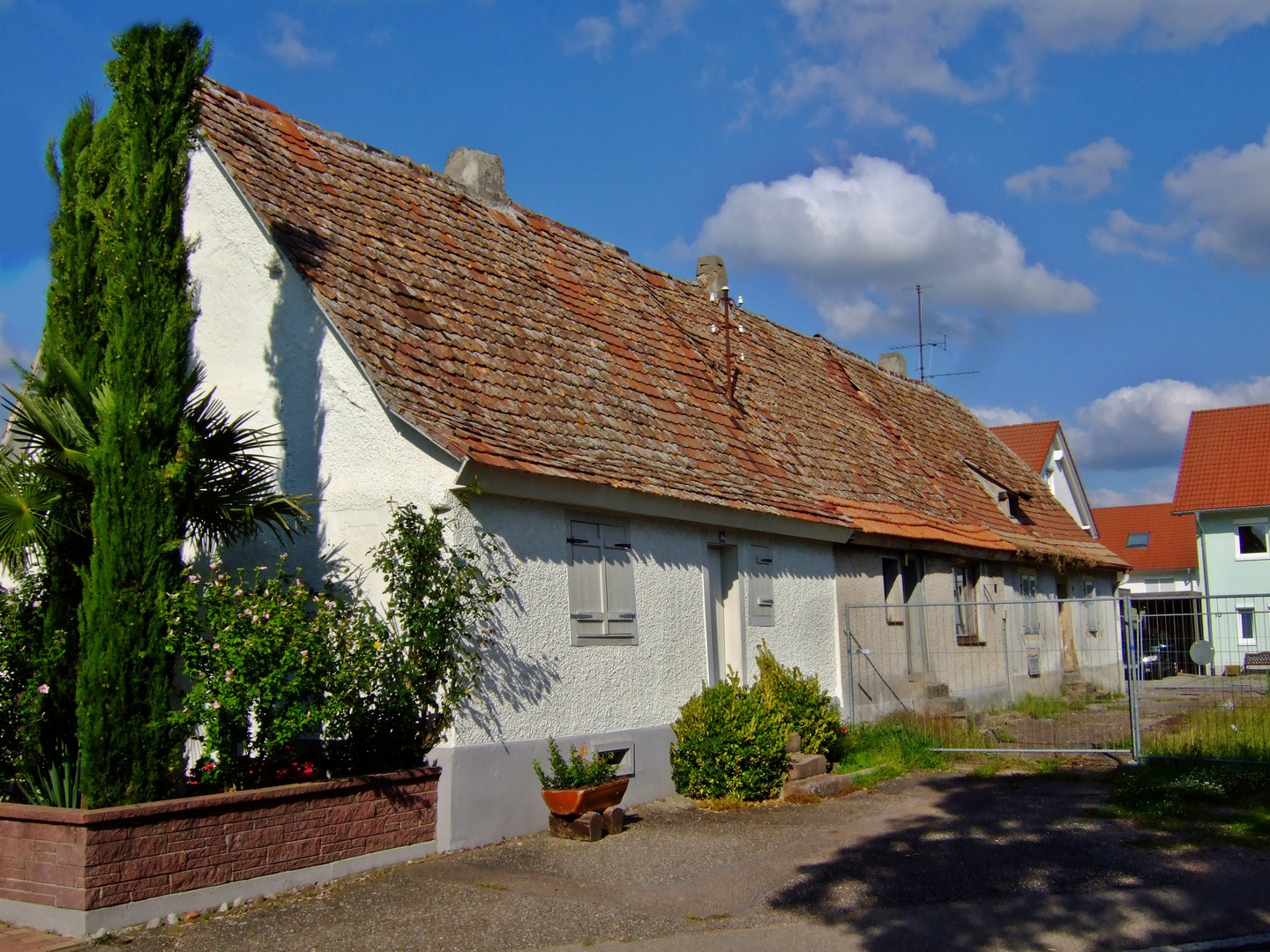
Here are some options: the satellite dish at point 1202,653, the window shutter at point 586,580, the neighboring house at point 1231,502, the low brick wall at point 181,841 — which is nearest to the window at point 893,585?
the satellite dish at point 1202,653

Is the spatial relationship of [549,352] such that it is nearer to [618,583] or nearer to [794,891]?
[618,583]

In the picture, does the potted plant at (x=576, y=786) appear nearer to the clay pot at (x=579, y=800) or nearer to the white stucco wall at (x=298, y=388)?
the clay pot at (x=579, y=800)

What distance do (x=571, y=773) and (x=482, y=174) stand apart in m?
9.01

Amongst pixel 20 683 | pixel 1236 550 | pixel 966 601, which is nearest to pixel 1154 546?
pixel 1236 550

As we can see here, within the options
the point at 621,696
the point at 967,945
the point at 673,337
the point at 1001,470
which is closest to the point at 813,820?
the point at 621,696

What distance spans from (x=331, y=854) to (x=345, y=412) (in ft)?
12.4

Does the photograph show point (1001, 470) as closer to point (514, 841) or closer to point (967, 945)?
point (514, 841)

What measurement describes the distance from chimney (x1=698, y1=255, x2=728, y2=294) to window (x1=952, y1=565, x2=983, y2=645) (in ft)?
21.2

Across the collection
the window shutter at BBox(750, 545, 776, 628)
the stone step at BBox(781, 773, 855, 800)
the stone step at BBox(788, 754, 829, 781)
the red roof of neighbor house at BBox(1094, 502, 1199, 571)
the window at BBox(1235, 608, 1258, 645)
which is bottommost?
the stone step at BBox(781, 773, 855, 800)

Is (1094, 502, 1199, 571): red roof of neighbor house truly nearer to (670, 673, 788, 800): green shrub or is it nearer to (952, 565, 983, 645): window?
(952, 565, 983, 645): window

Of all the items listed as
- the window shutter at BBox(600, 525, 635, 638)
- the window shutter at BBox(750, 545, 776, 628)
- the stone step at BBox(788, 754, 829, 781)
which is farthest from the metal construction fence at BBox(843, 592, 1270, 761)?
the window shutter at BBox(600, 525, 635, 638)

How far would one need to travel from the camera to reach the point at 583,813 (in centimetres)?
986

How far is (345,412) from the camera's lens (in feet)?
33.3

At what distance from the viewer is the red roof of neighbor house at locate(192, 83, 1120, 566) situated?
34.8ft
